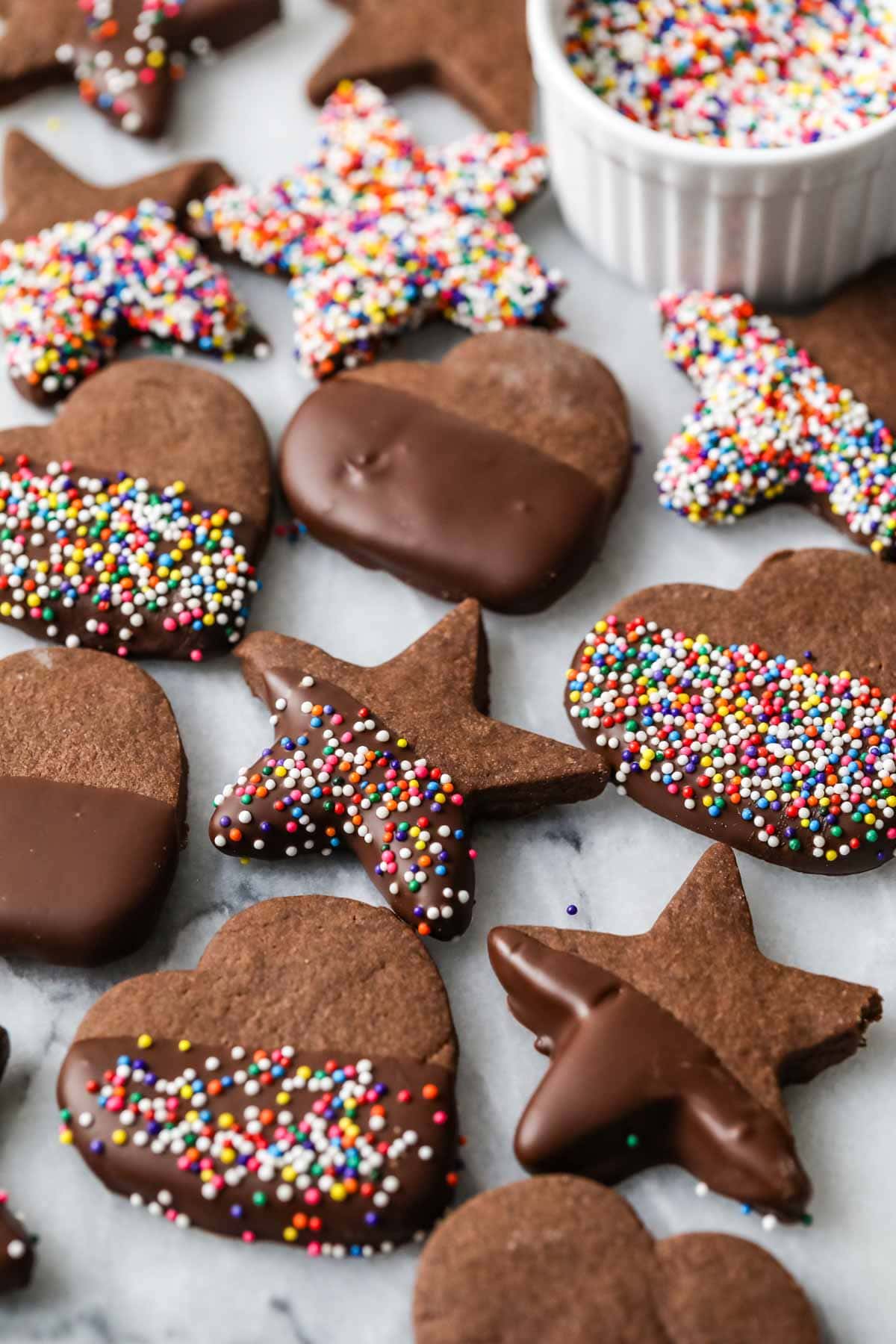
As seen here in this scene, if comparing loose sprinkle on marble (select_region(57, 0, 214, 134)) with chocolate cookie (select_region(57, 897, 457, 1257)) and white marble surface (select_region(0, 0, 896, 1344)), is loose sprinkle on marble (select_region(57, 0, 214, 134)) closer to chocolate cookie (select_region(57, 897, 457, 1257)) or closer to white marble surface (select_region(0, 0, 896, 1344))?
white marble surface (select_region(0, 0, 896, 1344))

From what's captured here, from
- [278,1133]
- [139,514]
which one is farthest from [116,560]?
[278,1133]

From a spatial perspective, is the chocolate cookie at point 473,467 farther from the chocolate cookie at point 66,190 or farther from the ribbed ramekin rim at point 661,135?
the chocolate cookie at point 66,190

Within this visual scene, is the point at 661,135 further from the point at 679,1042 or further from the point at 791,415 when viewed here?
the point at 679,1042

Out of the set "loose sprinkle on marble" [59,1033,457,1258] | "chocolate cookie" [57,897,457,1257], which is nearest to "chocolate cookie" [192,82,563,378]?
"chocolate cookie" [57,897,457,1257]

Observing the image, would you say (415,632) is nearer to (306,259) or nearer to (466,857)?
(466,857)

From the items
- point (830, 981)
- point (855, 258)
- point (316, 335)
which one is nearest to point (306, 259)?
point (316, 335)

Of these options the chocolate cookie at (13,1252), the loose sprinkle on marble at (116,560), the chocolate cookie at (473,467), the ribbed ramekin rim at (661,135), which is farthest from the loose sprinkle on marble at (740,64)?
the chocolate cookie at (13,1252)
